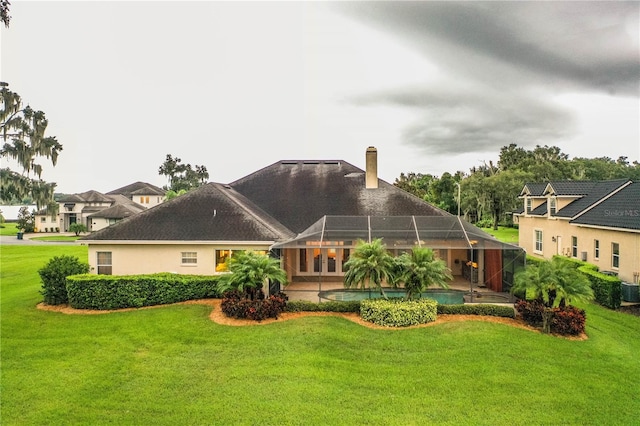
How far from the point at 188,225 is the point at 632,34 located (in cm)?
2169

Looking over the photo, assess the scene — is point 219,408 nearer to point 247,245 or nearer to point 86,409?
point 86,409

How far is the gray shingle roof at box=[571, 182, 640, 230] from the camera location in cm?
1767

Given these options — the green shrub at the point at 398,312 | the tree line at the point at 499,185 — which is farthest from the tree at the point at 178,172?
the green shrub at the point at 398,312

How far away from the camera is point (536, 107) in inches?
1160

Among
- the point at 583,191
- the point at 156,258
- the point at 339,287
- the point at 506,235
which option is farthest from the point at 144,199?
the point at 583,191

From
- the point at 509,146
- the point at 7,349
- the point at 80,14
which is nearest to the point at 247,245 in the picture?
the point at 7,349

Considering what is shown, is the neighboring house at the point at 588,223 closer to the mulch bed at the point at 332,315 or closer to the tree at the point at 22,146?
the mulch bed at the point at 332,315

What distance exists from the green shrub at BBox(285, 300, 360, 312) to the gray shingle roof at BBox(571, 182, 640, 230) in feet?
48.3

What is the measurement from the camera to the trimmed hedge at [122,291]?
14219mm

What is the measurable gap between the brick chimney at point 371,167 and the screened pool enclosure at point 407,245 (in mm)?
4606

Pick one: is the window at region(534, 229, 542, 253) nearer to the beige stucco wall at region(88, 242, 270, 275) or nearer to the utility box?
the utility box

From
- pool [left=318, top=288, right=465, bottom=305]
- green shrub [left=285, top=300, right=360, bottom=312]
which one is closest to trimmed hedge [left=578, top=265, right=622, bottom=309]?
pool [left=318, top=288, right=465, bottom=305]

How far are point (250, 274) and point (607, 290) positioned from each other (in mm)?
16270

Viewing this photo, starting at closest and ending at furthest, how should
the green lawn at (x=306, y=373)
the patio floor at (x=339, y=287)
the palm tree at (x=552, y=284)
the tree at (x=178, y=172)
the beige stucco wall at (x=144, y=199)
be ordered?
the green lawn at (x=306, y=373)
the palm tree at (x=552, y=284)
the patio floor at (x=339, y=287)
the beige stucco wall at (x=144, y=199)
the tree at (x=178, y=172)
